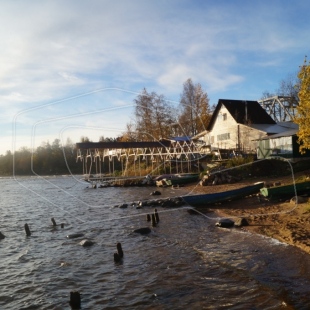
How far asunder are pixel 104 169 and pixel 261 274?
83270 mm

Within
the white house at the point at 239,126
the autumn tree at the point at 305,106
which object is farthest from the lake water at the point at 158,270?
the white house at the point at 239,126

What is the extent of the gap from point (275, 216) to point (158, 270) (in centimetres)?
935

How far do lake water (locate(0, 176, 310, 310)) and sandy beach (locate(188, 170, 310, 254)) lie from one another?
0.80m

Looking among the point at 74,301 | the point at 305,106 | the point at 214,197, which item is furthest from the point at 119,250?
the point at 305,106

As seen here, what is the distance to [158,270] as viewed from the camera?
1272cm

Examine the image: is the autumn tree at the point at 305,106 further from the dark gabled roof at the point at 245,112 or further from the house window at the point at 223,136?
the house window at the point at 223,136

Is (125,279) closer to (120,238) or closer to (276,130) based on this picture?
(120,238)

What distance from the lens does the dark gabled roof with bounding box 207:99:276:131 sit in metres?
51.6

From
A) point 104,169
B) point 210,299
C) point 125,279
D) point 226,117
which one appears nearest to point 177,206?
point 125,279

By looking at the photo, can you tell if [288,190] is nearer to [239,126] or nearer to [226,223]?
[226,223]

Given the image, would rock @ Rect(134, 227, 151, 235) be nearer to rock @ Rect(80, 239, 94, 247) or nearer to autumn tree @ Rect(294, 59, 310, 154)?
rock @ Rect(80, 239, 94, 247)

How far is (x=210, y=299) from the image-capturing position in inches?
389

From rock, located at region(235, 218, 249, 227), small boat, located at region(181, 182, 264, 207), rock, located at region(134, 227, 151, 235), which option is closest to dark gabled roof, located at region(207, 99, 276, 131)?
small boat, located at region(181, 182, 264, 207)

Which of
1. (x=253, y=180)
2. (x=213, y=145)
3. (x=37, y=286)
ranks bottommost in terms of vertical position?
(x=37, y=286)
